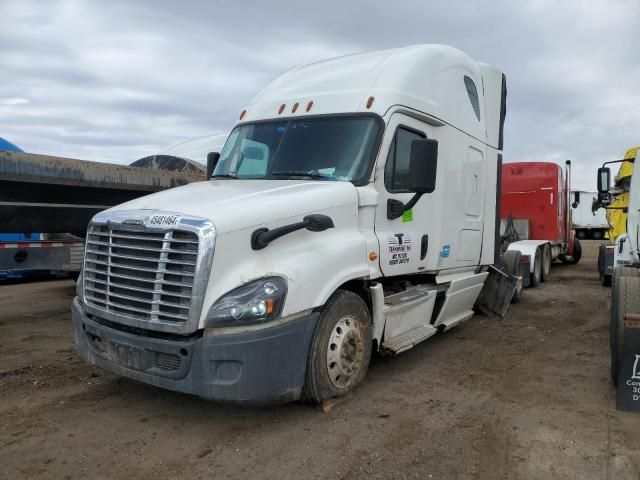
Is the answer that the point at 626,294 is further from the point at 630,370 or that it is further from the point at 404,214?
the point at 404,214

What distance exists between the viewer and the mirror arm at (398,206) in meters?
4.91

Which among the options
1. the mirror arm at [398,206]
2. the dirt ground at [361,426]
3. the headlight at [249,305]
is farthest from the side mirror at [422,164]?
the dirt ground at [361,426]

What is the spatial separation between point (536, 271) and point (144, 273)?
10.4m

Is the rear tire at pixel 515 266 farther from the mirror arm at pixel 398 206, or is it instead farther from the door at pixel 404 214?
the mirror arm at pixel 398 206

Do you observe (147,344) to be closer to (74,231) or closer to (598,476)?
(598,476)

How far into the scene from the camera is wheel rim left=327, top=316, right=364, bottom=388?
425cm

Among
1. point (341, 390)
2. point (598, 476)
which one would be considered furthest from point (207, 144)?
point (598, 476)

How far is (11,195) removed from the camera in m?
6.48

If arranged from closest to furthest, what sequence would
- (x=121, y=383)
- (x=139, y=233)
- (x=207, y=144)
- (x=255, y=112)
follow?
(x=139, y=233) < (x=121, y=383) < (x=255, y=112) < (x=207, y=144)

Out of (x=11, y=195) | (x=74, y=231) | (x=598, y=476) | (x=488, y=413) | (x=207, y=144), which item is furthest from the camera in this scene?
(x=207, y=144)

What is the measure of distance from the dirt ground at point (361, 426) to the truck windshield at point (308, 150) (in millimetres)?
2014

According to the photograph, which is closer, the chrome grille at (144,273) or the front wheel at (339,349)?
the chrome grille at (144,273)

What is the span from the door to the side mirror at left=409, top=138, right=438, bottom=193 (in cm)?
26

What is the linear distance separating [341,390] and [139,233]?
202cm
